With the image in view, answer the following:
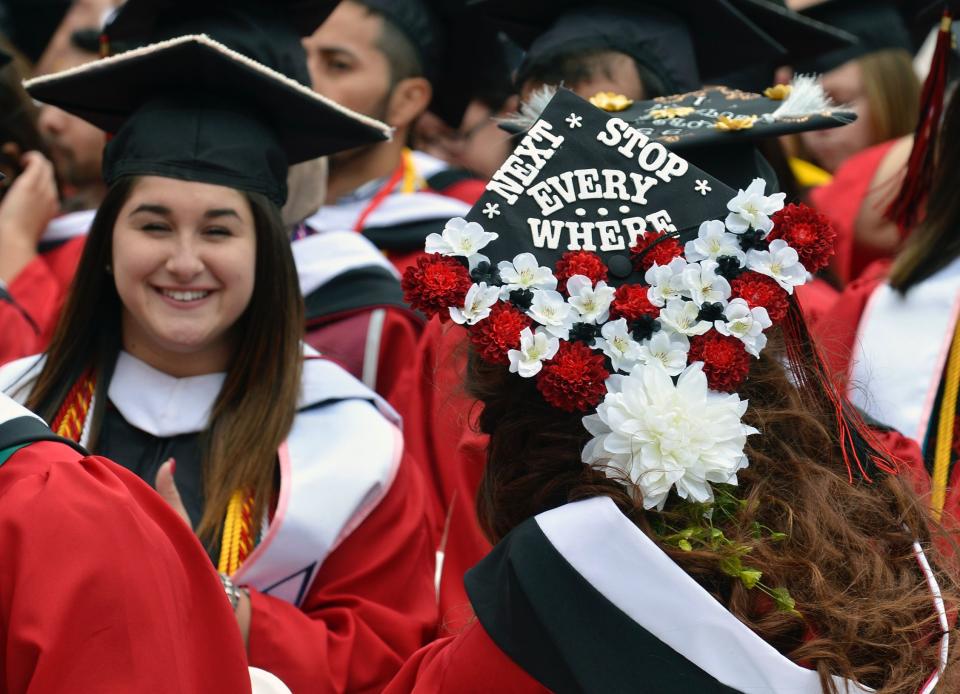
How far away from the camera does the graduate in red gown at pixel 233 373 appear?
125 inches

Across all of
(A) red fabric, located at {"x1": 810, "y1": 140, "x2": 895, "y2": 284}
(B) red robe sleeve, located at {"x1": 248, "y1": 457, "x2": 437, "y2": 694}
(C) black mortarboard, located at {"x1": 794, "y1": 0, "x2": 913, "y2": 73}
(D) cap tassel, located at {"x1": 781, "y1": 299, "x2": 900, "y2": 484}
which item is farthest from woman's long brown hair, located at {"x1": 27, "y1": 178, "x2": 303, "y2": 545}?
(C) black mortarboard, located at {"x1": 794, "y1": 0, "x2": 913, "y2": 73}

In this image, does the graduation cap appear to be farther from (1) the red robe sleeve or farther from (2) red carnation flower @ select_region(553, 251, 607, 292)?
(2) red carnation flower @ select_region(553, 251, 607, 292)

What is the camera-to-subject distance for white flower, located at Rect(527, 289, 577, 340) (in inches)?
82.9

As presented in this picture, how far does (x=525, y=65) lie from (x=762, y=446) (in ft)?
7.81

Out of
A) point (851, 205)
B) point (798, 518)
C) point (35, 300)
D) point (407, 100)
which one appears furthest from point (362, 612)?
point (851, 205)

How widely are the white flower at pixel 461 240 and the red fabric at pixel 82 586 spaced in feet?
1.96

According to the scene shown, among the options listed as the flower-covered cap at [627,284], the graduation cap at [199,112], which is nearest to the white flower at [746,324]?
the flower-covered cap at [627,284]

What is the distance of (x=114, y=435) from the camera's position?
11.1ft

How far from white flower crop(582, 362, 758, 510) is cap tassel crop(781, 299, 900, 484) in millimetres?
244

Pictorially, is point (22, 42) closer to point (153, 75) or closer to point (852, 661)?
point (153, 75)

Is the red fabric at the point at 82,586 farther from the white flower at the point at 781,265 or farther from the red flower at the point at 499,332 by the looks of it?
the white flower at the point at 781,265

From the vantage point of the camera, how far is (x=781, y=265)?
215 cm

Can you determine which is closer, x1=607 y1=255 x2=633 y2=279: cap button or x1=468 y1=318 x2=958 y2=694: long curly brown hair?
x1=468 y1=318 x2=958 y2=694: long curly brown hair

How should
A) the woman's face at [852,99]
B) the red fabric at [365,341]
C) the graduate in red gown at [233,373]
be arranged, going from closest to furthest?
the graduate in red gown at [233,373] < the red fabric at [365,341] < the woman's face at [852,99]
